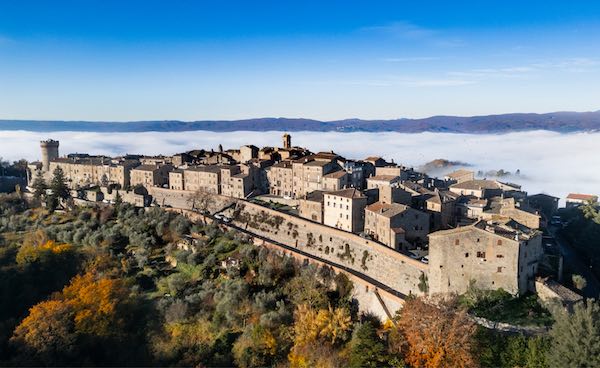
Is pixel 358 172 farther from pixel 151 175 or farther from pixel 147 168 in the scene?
pixel 147 168

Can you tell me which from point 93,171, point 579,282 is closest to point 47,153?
point 93,171

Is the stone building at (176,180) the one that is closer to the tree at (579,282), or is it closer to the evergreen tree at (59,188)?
the evergreen tree at (59,188)

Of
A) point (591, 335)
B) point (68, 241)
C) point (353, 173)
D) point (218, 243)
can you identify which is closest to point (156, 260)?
point (218, 243)

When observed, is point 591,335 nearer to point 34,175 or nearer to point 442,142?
point 34,175

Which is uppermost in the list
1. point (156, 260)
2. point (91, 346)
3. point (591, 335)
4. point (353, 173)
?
point (353, 173)

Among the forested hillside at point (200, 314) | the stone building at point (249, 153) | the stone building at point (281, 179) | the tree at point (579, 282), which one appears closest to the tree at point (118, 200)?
the forested hillside at point (200, 314)

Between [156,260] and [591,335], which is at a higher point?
[591,335]

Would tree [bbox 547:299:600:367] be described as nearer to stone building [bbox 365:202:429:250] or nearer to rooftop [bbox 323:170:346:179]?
stone building [bbox 365:202:429:250]
